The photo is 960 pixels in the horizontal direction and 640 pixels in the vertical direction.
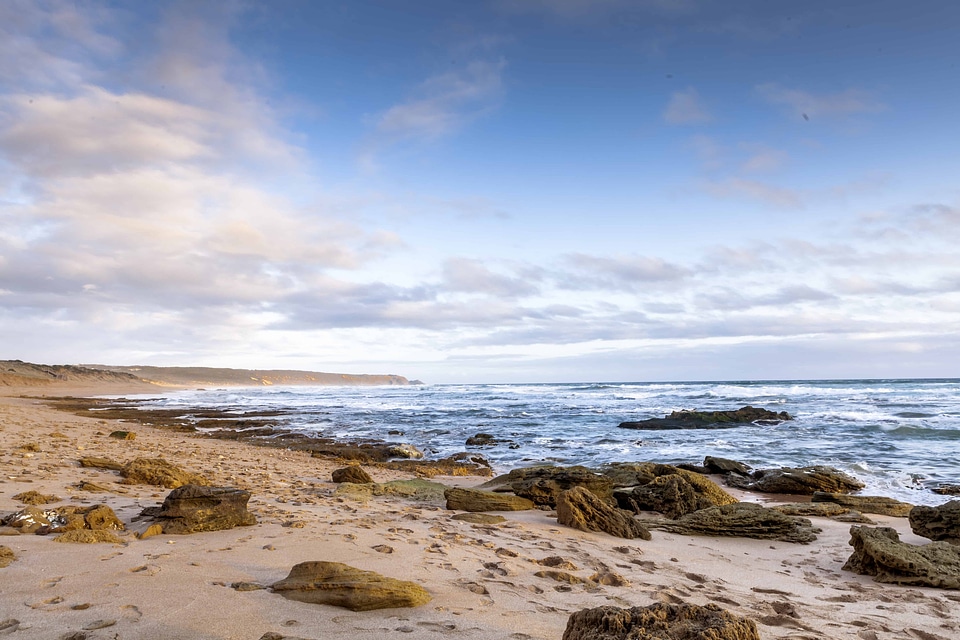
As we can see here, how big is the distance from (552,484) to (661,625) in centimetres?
644

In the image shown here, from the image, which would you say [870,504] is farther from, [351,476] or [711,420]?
[711,420]

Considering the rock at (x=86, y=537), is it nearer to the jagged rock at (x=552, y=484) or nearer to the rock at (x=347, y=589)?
the rock at (x=347, y=589)

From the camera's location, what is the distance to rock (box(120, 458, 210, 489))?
800 centimetres

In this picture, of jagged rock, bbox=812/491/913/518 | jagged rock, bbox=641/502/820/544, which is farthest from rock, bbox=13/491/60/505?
jagged rock, bbox=812/491/913/518

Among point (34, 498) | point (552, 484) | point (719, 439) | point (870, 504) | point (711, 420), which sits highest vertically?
point (34, 498)

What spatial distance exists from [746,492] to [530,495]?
5.43 metres

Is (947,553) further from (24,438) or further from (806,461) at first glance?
(24,438)

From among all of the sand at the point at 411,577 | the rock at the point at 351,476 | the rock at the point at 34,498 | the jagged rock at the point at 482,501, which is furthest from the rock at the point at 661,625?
the rock at the point at 351,476

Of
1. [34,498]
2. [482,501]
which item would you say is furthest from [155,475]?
[482,501]

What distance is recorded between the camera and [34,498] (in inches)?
240

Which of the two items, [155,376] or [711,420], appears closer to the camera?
[711,420]

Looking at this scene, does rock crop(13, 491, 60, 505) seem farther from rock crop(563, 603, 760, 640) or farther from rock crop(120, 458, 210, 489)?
rock crop(563, 603, 760, 640)

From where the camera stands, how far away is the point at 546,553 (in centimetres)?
537

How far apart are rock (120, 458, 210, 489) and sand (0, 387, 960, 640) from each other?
0.31 meters
